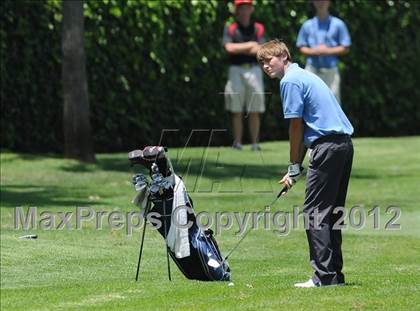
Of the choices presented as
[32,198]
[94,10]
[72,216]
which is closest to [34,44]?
[94,10]

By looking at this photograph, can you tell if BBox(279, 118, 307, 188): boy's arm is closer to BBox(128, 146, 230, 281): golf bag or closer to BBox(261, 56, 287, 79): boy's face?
BBox(261, 56, 287, 79): boy's face

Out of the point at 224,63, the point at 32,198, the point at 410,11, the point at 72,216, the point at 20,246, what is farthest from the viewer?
the point at 410,11

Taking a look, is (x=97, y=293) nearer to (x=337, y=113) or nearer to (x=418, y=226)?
(x=337, y=113)

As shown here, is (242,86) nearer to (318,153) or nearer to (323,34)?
(323,34)

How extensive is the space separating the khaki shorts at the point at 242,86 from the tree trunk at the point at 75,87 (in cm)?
312

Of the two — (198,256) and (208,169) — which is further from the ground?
(198,256)

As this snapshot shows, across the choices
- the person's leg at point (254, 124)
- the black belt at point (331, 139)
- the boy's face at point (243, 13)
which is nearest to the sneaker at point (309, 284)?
the black belt at point (331, 139)

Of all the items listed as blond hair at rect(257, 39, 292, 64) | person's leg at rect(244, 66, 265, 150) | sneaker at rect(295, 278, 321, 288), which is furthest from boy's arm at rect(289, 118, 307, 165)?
person's leg at rect(244, 66, 265, 150)

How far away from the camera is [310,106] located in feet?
30.0

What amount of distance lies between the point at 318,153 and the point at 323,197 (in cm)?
32

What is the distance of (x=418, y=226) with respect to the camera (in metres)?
13.4

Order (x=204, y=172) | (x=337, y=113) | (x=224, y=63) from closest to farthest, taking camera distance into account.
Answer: (x=337, y=113) < (x=204, y=172) < (x=224, y=63)

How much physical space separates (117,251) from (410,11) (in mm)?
14139

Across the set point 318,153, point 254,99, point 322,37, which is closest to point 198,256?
point 318,153
